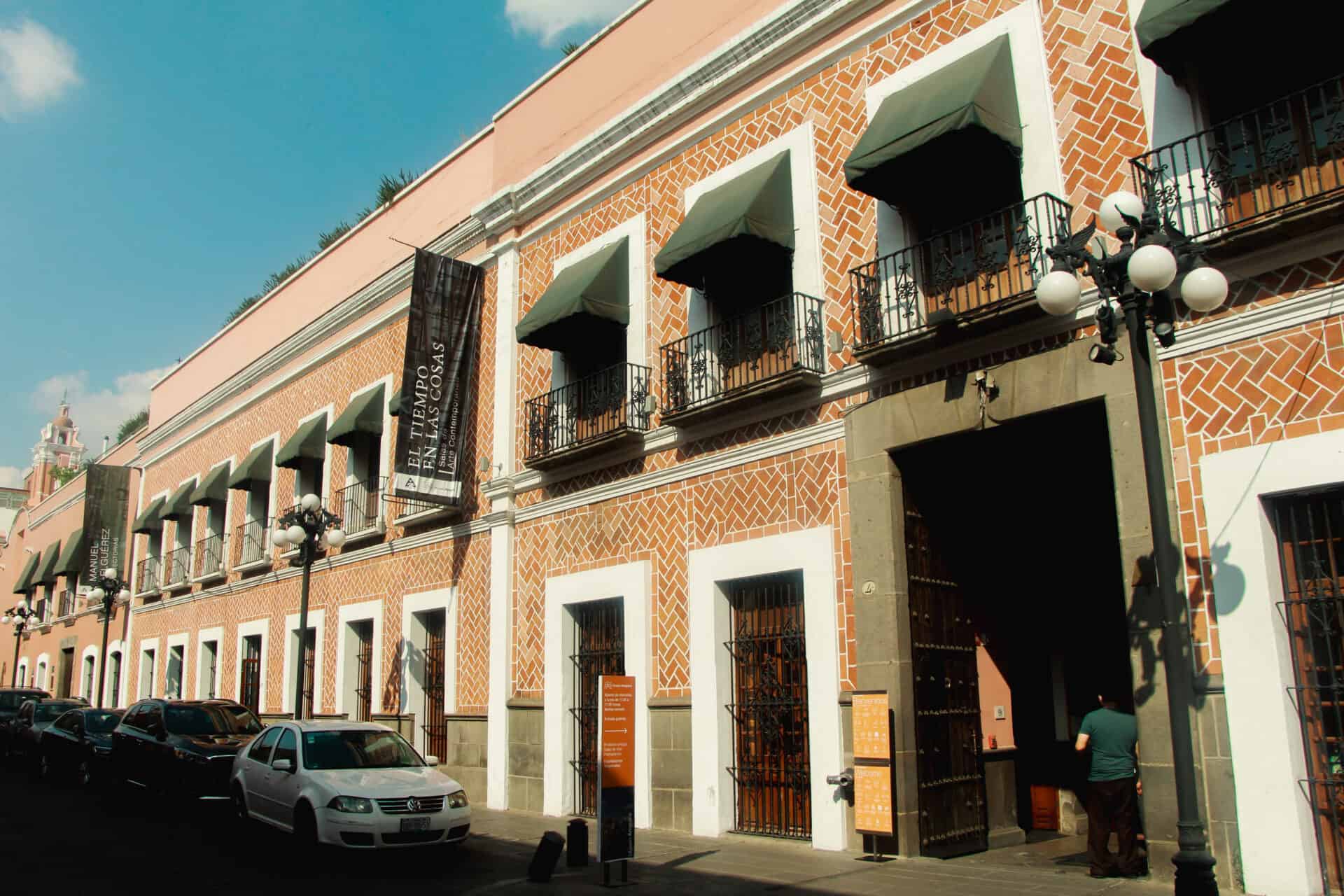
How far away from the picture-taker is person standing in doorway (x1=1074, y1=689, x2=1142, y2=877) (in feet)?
31.5

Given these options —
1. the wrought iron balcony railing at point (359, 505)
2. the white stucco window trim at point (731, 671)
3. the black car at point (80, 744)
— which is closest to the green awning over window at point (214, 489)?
the wrought iron balcony railing at point (359, 505)

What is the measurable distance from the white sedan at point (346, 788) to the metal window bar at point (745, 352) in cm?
525

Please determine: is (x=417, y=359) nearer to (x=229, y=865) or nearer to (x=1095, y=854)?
(x=229, y=865)

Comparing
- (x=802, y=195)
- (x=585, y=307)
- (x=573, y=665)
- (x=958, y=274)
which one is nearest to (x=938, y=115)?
(x=958, y=274)

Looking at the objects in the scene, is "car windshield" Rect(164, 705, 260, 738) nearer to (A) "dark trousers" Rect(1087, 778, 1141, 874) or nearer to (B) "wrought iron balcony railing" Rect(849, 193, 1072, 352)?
(B) "wrought iron balcony railing" Rect(849, 193, 1072, 352)

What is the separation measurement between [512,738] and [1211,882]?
36.5 ft

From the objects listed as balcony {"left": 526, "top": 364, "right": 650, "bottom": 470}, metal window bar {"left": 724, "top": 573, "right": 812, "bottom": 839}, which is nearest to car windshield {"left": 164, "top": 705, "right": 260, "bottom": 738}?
balcony {"left": 526, "top": 364, "right": 650, "bottom": 470}

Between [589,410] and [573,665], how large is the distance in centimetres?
363

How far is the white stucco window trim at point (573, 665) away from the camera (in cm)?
1380

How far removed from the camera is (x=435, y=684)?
1895cm

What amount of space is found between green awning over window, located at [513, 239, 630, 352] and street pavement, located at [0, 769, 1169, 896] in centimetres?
668

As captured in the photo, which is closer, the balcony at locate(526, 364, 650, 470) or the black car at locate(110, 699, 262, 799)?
the balcony at locate(526, 364, 650, 470)

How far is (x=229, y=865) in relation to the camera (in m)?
11.3

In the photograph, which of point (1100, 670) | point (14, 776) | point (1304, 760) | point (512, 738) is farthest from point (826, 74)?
point (14, 776)
